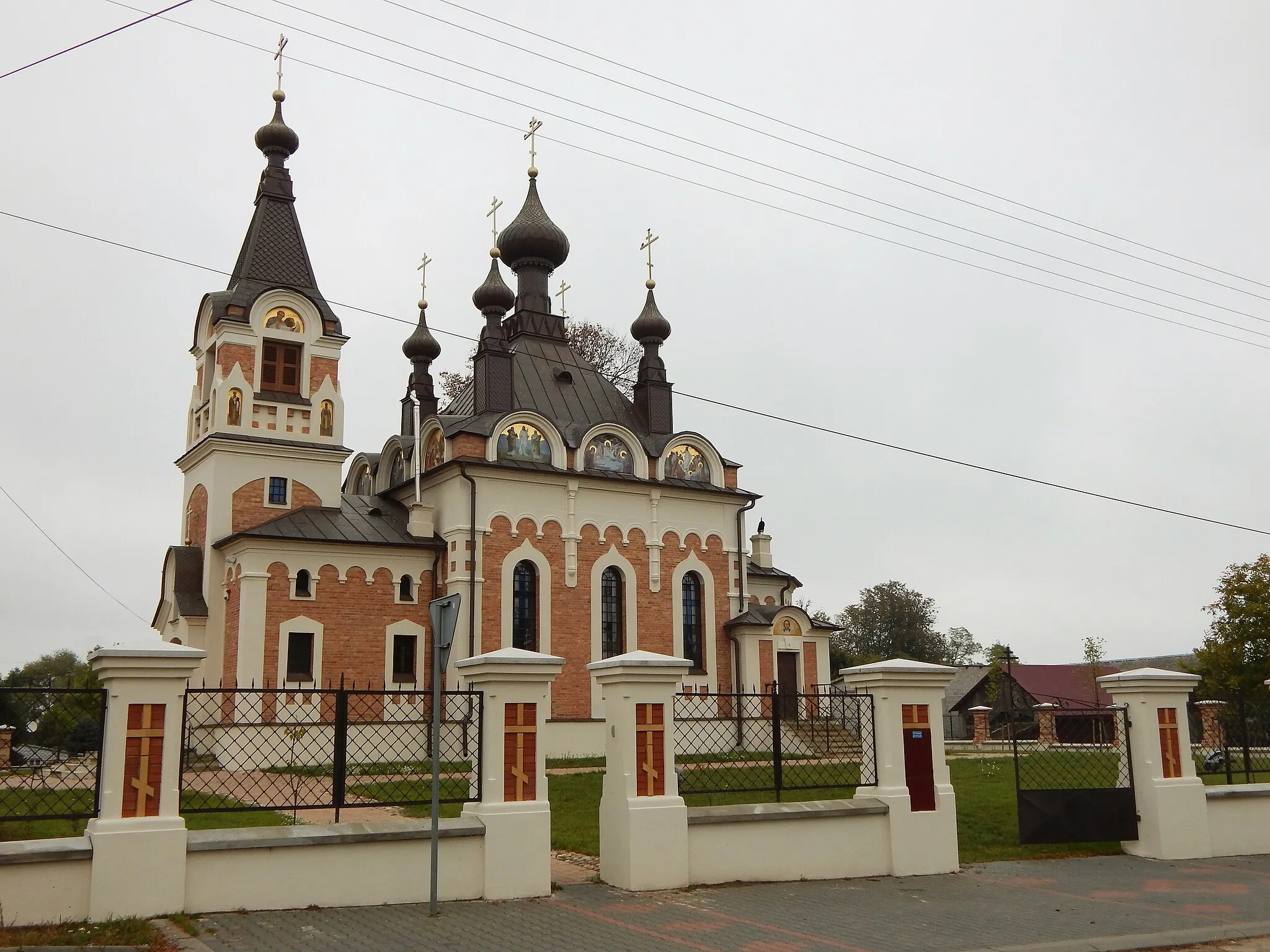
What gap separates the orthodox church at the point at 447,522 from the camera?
2342 centimetres

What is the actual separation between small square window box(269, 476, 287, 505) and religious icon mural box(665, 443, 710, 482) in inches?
355

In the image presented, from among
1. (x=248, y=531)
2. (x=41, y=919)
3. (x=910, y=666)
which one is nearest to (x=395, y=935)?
(x=41, y=919)

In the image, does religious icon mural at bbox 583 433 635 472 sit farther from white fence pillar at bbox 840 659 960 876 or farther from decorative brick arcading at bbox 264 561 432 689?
white fence pillar at bbox 840 659 960 876

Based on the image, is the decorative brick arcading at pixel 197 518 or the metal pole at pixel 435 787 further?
the decorative brick arcading at pixel 197 518

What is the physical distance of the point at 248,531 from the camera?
22547 millimetres

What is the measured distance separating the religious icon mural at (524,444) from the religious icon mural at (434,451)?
1365mm

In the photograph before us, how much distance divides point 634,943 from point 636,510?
1942cm

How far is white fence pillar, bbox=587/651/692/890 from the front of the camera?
918 cm

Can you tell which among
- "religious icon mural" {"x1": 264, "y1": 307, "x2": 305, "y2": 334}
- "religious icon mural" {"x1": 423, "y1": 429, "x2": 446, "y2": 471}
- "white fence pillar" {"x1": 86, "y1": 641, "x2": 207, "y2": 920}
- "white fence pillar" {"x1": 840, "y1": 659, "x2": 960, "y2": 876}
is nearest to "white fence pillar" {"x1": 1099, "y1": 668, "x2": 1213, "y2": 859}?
"white fence pillar" {"x1": 840, "y1": 659, "x2": 960, "y2": 876}

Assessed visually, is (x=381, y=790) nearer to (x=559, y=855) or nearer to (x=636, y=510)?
(x=559, y=855)

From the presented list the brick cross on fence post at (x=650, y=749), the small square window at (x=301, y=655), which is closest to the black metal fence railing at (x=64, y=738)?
the brick cross on fence post at (x=650, y=749)

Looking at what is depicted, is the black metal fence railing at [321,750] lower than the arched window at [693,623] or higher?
lower

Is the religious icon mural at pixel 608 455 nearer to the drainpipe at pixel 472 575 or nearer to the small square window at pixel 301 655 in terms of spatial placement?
the drainpipe at pixel 472 575

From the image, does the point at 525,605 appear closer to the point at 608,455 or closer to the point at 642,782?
the point at 608,455
